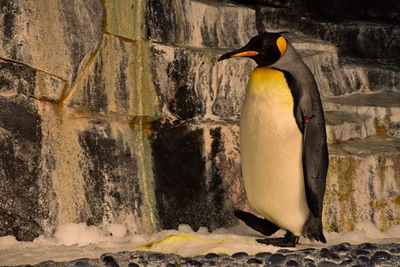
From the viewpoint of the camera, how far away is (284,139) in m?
4.30

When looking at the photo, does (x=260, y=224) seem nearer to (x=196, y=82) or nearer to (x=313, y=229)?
(x=313, y=229)

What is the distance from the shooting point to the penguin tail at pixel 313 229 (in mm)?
4434

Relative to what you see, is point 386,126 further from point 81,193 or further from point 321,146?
point 81,193

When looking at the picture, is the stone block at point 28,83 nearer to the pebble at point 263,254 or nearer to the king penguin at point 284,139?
the king penguin at point 284,139

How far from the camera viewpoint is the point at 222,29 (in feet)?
17.8

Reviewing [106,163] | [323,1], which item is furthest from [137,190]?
[323,1]

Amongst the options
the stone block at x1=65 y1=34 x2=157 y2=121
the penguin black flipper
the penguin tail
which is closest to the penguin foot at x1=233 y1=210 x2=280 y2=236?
the penguin tail

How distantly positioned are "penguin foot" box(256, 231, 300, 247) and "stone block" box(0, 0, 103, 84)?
4.44ft

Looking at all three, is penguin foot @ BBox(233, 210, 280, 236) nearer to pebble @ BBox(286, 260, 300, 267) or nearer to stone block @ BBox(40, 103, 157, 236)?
stone block @ BBox(40, 103, 157, 236)

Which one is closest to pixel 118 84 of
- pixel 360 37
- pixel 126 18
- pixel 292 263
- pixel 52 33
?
pixel 126 18

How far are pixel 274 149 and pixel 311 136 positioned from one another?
0.62 feet

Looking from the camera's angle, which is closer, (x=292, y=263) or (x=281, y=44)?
(x=292, y=263)

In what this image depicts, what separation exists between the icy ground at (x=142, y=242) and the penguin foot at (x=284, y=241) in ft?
0.12

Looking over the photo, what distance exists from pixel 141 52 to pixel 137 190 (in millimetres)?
764
